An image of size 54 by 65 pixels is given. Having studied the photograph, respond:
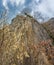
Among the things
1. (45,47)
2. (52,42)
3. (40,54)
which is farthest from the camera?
(52,42)

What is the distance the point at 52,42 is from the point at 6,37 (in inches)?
632

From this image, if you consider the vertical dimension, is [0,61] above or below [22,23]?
below

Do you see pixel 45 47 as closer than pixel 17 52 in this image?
No

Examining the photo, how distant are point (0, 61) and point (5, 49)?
0.67 meters

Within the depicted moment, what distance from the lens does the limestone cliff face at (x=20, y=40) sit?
14.1 m

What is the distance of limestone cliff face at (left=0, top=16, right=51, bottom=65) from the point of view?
14.1m

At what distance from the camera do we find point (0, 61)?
14.0 meters

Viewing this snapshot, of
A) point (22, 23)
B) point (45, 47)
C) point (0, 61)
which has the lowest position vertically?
point (0, 61)

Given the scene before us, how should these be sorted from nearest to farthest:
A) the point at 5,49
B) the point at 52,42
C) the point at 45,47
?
the point at 5,49
the point at 45,47
the point at 52,42

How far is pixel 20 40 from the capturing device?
1672cm

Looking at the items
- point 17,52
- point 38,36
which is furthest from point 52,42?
point 17,52

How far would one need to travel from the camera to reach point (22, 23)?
28.0 metres

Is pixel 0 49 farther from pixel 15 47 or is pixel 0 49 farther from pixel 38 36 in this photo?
pixel 38 36

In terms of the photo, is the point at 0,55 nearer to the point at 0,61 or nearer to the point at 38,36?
the point at 0,61
